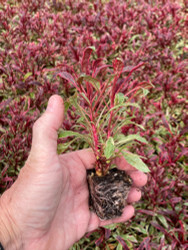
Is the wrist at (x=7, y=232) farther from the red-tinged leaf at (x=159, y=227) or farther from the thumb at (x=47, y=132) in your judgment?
the red-tinged leaf at (x=159, y=227)

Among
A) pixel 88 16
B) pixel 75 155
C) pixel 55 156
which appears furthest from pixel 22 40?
pixel 55 156

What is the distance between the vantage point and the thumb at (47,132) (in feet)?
5.41

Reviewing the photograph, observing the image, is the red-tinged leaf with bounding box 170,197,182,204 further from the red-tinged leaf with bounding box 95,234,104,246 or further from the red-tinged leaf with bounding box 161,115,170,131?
the red-tinged leaf with bounding box 161,115,170,131

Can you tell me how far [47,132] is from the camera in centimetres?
165

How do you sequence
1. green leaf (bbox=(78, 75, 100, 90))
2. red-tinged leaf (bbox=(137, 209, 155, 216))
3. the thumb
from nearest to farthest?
green leaf (bbox=(78, 75, 100, 90)), the thumb, red-tinged leaf (bbox=(137, 209, 155, 216))

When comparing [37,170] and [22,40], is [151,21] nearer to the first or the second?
[22,40]

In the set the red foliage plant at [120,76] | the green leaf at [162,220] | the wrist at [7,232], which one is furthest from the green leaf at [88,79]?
the green leaf at [162,220]

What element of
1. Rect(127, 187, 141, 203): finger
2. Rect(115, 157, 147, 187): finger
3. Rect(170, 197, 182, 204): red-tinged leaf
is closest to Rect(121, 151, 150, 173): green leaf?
Rect(115, 157, 147, 187): finger

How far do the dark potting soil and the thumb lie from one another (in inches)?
18.8

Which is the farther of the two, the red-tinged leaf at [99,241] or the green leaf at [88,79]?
the red-tinged leaf at [99,241]

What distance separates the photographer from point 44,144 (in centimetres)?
165

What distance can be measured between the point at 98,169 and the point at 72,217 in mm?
430

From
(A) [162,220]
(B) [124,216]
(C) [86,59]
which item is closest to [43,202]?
(B) [124,216]

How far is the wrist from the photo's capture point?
170 centimetres
